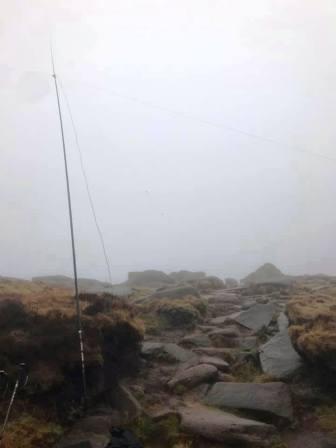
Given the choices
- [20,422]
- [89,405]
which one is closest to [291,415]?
[89,405]

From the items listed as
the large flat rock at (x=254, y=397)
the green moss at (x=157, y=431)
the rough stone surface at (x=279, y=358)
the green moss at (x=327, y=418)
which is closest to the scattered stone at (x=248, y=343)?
the rough stone surface at (x=279, y=358)

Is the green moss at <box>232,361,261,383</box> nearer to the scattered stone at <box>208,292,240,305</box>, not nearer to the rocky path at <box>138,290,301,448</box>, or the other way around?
the rocky path at <box>138,290,301,448</box>

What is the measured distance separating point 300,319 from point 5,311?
8706 millimetres

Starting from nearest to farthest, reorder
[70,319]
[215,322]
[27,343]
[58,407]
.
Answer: [58,407], [27,343], [70,319], [215,322]

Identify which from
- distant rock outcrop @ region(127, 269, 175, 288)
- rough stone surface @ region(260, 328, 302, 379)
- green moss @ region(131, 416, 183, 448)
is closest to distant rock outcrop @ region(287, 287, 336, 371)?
rough stone surface @ region(260, 328, 302, 379)

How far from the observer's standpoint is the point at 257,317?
16.8m

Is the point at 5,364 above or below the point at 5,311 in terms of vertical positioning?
below

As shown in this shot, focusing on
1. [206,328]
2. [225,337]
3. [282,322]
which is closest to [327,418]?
[225,337]

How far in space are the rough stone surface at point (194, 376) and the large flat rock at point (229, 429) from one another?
6.52 ft

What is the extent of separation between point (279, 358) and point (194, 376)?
2.64 metres

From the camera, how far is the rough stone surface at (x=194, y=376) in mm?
11047

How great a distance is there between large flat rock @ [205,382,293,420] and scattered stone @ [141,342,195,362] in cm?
243

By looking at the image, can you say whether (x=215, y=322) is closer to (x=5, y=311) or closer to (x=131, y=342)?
(x=131, y=342)

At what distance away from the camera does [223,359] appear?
12680 millimetres
